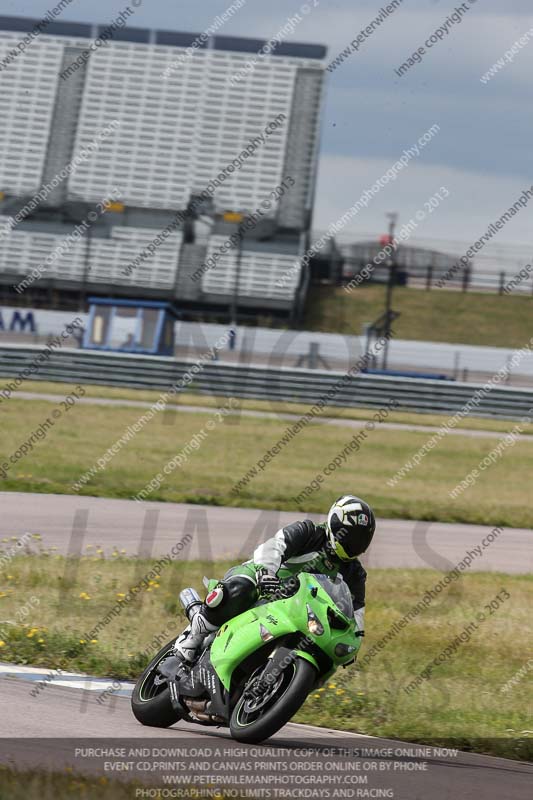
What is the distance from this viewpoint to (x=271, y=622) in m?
5.60

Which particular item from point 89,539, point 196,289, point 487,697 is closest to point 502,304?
point 196,289

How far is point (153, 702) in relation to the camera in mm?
6023

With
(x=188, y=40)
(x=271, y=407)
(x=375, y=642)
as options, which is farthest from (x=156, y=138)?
(x=375, y=642)

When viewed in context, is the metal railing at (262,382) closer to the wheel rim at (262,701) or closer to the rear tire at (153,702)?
the rear tire at (153,702)

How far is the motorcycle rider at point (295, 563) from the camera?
5.64 m

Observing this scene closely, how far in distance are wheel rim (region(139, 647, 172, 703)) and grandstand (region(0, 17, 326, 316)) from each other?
149ft

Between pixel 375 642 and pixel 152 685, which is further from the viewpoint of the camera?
pixel 375 642

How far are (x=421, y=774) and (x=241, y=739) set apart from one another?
885 millimetres

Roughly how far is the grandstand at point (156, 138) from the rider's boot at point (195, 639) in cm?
4546

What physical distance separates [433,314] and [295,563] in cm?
4573

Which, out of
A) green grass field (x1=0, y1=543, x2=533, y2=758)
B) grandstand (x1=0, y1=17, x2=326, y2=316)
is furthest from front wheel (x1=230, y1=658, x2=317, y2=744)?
grandstand (x1=0, y1=17, x2=326, y2=316)

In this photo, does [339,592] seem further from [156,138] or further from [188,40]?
[188,40]

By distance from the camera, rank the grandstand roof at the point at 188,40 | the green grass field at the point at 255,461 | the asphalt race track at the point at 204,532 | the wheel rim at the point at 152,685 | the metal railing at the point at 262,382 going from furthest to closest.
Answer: the grandstand roof at the point at 188,40 → the metal railing at the point at 262,382 → the green grass field at the point at 255,461 → the asphalt race track at the point at 204,532 → the wheel rim at the point at 152,685

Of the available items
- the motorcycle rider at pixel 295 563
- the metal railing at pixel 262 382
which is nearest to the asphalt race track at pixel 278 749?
the motorcycle rider at pixel 295 563
